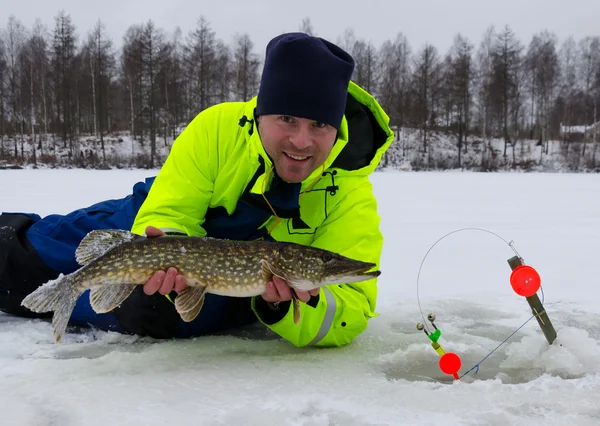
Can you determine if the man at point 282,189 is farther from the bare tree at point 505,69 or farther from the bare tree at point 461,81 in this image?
the bare tree at point 505,69

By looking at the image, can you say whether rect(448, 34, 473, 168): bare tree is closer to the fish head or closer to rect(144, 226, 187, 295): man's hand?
the fish head

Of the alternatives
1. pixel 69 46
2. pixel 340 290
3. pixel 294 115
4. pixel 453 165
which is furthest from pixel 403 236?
pixel 69 46

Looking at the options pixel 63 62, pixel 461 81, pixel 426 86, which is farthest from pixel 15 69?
pixel 461 81

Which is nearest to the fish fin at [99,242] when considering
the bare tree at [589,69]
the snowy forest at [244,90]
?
the snowy forest at [244,90]

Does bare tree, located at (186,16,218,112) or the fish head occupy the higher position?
bare tree, located at (186,16,218,112)

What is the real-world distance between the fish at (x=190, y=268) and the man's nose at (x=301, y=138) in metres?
0.46

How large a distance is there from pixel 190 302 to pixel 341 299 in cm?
75

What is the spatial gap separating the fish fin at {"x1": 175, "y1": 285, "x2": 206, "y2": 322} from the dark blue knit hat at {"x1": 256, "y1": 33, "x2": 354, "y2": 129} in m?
0.90

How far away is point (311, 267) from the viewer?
6.89ft

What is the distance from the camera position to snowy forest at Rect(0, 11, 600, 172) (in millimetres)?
29859

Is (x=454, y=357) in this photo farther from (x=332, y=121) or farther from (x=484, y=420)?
(x=332, y=121)

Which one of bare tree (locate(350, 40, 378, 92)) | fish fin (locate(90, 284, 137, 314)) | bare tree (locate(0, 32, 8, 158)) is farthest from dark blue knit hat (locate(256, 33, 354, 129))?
bare tree (locate(350, 40, 378, 92))

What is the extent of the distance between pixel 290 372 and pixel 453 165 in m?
25.4

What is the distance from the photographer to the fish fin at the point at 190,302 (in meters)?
2.15
